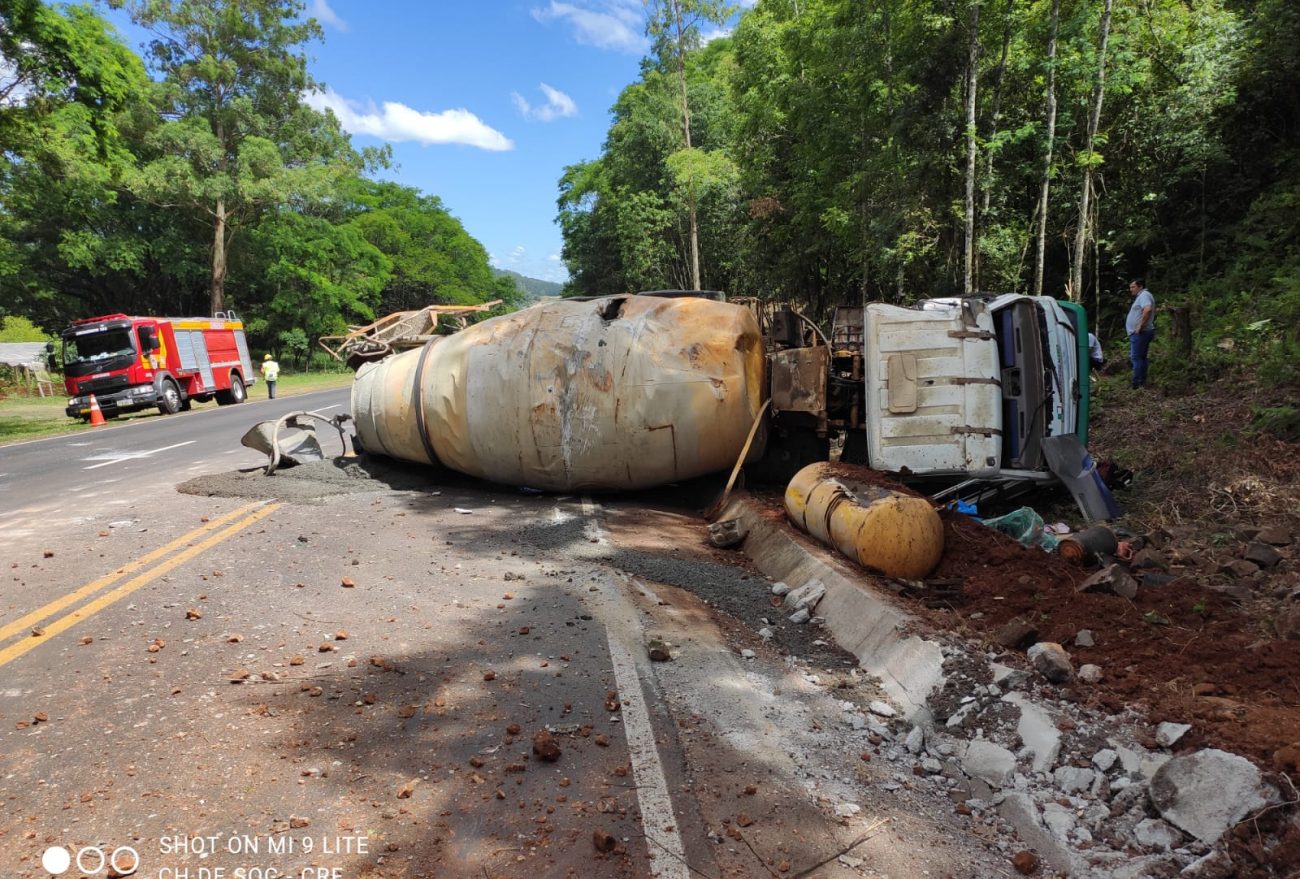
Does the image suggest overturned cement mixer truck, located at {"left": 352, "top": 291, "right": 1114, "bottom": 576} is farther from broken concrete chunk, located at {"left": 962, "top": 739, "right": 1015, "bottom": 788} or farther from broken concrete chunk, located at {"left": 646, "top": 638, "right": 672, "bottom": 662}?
broken concrete chunk, located at {"left": 962, "top": 739, "right": 1015, "bottom": 788}

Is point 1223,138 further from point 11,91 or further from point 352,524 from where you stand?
point 11,91

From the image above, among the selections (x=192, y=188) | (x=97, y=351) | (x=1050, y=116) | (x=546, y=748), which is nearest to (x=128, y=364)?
(x=97, y=351)

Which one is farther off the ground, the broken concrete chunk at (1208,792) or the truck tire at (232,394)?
the truck tire at (232,394)

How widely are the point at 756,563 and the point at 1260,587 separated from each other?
3.18m

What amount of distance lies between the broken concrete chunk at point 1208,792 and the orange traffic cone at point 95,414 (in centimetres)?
2007

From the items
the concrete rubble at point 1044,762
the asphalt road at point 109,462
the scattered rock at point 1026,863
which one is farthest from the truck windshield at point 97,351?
the scattered rock at point 1026,863

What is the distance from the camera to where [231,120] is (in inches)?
1283

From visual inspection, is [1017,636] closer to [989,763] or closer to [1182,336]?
[989,763]

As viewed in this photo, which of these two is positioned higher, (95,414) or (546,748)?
(95,414)

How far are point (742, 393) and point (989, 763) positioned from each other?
4.13 m

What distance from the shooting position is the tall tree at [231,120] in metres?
29.4

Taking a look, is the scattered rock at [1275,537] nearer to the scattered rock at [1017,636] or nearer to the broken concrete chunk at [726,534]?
the scattered rock at [1017,636]

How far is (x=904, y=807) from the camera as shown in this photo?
8.81 ft

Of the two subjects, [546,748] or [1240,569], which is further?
[1240,569]
